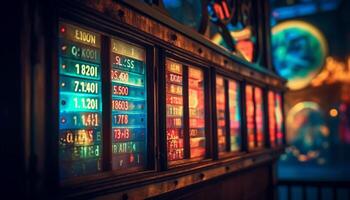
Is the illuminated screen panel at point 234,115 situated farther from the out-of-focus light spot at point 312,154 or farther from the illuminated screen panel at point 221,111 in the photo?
the out-of-focus light spot at point 312,154

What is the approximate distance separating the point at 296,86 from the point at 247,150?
16622 mm

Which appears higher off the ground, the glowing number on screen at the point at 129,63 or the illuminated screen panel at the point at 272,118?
the glowing number on screen at the point at 129,63

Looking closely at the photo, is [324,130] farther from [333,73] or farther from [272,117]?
[272,117]

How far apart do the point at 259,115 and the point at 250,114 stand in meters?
0.56

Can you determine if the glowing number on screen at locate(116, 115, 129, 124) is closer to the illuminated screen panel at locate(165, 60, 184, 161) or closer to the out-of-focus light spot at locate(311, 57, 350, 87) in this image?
the illuminated screen panel at locate(165, 60, 184, 161)

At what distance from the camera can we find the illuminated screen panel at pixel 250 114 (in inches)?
216

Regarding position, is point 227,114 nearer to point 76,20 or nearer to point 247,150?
point 247,150

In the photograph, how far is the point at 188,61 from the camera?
3654mm

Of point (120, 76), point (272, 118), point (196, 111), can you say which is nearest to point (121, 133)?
point (120, 76)

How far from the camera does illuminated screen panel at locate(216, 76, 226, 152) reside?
14.6 feet

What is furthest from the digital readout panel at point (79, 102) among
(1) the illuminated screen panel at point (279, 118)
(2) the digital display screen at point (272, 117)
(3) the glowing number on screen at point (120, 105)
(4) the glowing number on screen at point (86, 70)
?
(1) the illuminated screen panel at point (279, 118)

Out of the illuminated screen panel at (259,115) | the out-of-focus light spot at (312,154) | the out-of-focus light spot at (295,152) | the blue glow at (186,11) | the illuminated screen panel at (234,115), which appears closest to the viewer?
the blue glow at (186,11)

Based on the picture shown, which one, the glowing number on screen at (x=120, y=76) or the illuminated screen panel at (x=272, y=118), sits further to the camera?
the illuminated screen panel at (x=272, y=118)

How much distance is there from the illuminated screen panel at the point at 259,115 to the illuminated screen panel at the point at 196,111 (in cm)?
201
